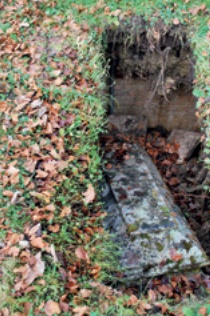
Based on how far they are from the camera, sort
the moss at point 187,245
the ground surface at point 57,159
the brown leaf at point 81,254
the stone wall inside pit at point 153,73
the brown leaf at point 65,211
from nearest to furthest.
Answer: the ground surface at point 57,159 → the brown leaf at point 81,254 → the brown leaf at point 65,211 → the moss at point 187,245 → the stone wall inside pit at point 153,73

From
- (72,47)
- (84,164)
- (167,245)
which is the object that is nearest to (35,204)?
(84,164)

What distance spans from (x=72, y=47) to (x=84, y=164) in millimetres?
1628

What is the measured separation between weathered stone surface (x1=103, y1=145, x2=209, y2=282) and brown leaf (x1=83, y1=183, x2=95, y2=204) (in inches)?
22.2

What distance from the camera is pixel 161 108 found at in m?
5.29

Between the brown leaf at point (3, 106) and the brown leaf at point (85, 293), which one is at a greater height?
the brown leaf at point (3, 106)

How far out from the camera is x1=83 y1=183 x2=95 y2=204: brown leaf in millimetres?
2596

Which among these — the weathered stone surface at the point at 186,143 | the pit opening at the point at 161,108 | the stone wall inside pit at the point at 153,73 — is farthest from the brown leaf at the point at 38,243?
the weathered stone surface at the point at 186,143

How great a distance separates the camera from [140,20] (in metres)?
4.03

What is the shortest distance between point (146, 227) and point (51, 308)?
1.38 metres

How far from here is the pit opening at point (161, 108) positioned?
412 cm

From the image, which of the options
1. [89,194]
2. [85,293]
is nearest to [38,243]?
[85,293]

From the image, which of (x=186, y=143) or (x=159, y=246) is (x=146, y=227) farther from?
(x=186, y=143)

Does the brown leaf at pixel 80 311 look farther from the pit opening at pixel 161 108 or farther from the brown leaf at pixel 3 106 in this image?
the pit opening at pixel 161 108

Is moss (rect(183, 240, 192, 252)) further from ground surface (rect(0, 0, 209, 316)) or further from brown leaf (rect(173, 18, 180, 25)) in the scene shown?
brown leaf (rect(173, 18, 180, 25))
